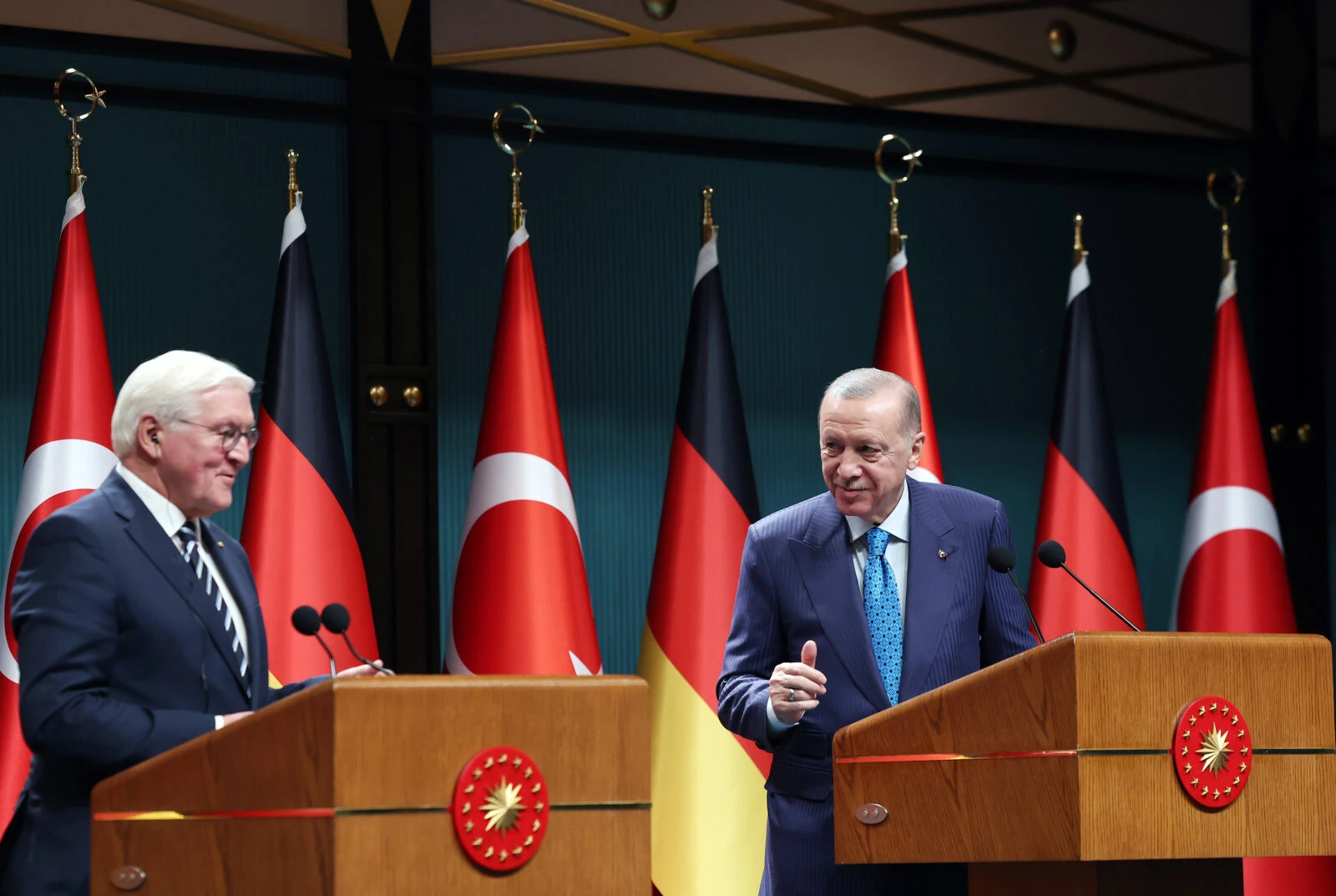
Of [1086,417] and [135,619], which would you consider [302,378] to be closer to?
[135,619]

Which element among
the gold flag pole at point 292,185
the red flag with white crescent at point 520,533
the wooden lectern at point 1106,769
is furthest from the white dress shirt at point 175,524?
the gold flag pole at point 292,185

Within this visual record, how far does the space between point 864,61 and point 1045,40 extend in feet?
2.11

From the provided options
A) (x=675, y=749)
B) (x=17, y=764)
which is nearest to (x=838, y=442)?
(x=675, y=749)

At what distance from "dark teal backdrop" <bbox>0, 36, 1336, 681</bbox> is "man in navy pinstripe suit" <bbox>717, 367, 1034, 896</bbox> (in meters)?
1.93

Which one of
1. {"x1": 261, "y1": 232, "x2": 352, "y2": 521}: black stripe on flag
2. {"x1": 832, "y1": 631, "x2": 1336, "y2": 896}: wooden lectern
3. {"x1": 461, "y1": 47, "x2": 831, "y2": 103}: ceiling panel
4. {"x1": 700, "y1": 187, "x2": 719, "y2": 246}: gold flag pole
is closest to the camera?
{"x1": 832, "y1": 631, "x2": 1336, "y2": 896}: wooden lectern

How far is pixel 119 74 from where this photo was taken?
450cm

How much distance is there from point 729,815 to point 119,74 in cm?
246

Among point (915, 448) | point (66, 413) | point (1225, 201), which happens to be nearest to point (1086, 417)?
point (1225, 201)

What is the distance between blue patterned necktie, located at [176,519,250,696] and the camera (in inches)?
95.1

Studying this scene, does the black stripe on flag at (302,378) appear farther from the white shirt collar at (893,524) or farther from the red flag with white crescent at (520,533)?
the white shirt collar at (893,524)

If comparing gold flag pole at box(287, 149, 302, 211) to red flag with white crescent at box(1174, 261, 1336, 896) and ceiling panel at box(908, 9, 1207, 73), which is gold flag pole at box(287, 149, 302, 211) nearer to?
ceiling panel at box(908, 9, 1207, 73)

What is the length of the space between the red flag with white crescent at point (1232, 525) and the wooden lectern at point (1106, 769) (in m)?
2.82

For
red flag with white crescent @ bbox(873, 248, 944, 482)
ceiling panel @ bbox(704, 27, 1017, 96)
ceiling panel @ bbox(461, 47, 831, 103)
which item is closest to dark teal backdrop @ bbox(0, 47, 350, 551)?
ceiling panel @ bbox(461, 47, 831, 103)

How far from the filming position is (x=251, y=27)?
462 centimetres
